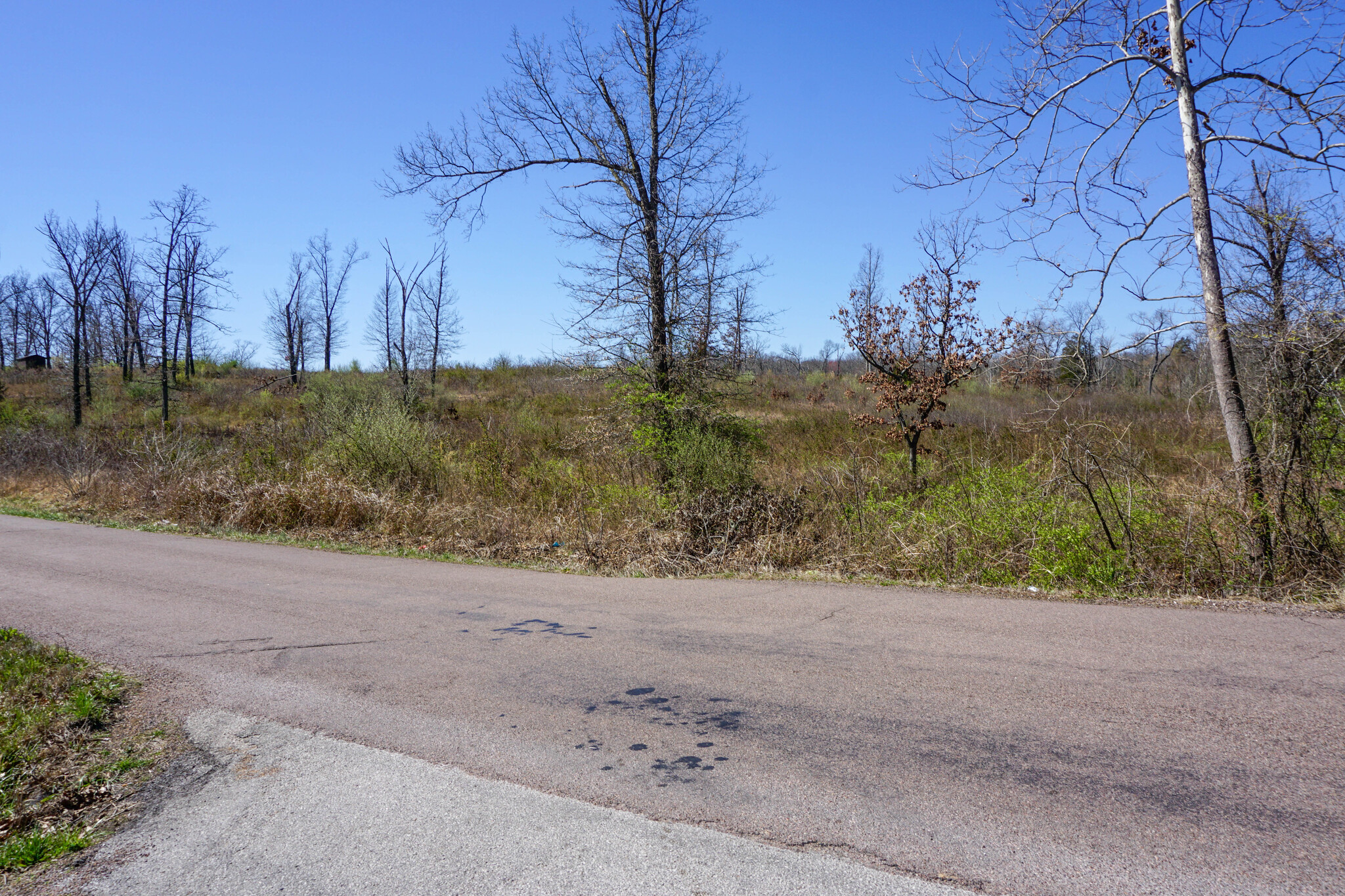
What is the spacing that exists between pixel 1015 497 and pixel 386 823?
7.75m

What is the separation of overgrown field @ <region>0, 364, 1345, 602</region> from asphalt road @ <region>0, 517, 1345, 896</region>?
4.13ft

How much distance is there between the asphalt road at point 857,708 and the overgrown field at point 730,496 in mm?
1259

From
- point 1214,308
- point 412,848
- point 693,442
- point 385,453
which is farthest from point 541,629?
point 385,453

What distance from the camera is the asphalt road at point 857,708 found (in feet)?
10.0

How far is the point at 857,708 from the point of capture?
173 inches

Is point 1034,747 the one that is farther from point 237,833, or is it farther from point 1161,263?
point 1161,263

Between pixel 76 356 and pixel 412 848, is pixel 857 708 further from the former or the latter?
pixel 76 356

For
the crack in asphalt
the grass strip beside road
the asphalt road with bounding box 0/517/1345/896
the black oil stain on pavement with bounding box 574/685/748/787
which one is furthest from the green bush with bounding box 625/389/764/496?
the grass strip beside road

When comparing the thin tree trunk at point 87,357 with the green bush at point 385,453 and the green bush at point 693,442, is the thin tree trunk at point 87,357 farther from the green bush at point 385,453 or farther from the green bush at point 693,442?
the green bush at point 693,442

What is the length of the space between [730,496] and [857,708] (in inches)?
239

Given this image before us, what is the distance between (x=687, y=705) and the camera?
457cm

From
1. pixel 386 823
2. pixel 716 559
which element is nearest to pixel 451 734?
pixel 386 823

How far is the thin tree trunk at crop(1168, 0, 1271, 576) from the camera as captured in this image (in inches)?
285

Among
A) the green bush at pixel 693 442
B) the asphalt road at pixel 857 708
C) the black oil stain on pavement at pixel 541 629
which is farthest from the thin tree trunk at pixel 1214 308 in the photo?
the black oil stain on pavement at pixel 541 629
